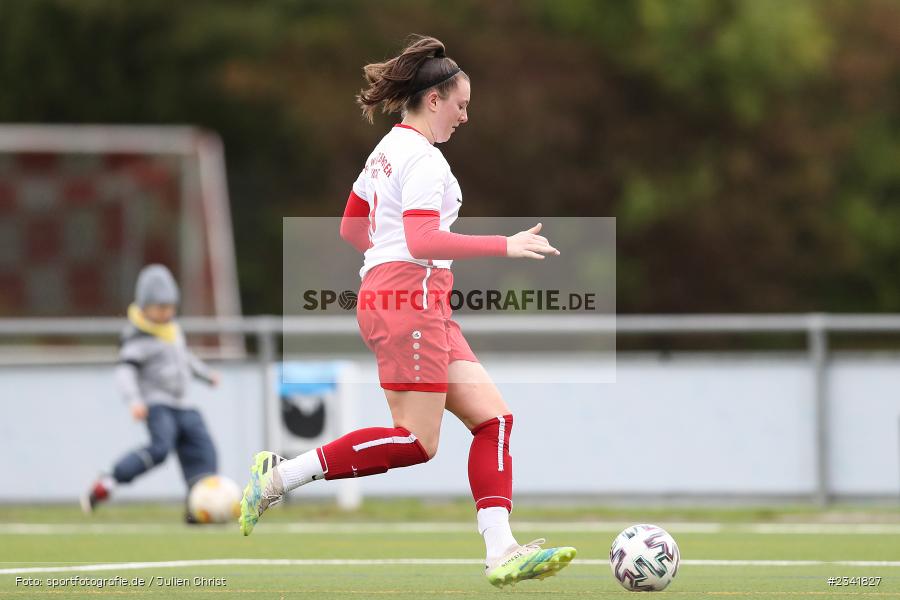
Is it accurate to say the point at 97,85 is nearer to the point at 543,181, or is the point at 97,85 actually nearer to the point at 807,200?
the point at 543,181

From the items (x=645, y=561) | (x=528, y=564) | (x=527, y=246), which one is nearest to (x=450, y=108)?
(x=527, y=246)

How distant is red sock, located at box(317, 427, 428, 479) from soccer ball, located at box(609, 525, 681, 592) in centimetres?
97

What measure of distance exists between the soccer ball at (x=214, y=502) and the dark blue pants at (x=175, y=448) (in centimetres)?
37

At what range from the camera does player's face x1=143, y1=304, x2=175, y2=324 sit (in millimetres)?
12523

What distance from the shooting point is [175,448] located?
41.1 ft

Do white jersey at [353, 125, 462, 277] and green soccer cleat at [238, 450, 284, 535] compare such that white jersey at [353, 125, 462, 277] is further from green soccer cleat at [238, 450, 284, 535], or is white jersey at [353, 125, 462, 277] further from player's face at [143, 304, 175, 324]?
player's face at [143, 304, 175, 324]

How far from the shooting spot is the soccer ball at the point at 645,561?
24.3ft

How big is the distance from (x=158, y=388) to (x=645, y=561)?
5891 millimetres

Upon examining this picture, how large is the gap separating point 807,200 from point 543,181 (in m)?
5.21

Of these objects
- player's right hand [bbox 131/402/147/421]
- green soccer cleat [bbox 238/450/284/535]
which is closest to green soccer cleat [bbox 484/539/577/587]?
green soccer cleat [bbox 238/450/284/535]

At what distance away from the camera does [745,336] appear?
21.7 m

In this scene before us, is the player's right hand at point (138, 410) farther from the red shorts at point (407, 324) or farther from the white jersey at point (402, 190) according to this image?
the red shorts at point (407, 324)

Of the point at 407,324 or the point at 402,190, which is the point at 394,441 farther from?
the point at 402,190

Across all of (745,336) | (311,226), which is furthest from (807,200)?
(745,336)
